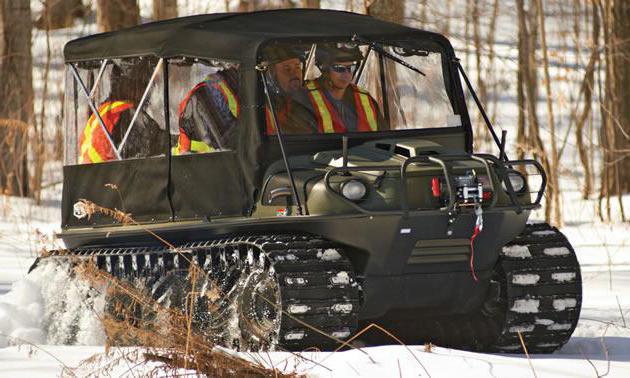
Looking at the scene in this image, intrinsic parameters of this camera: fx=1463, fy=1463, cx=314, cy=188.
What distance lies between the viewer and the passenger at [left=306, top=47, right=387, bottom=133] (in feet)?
29.3

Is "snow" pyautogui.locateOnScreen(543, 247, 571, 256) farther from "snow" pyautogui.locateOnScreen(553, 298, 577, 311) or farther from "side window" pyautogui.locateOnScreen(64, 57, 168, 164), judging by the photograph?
"side window" pyautogui.locateOnScreen(64, 57, 168, 164)

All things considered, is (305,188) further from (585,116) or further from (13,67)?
(585,116)

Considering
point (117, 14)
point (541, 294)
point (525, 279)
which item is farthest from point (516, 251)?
point (117, 14)

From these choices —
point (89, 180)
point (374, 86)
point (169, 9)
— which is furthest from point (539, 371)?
point (169, 9)

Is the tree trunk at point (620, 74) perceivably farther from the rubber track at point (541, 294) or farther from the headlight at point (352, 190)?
the headlight at point (352, 190)

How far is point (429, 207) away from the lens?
26.2 feet

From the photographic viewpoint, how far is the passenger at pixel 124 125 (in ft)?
30.6

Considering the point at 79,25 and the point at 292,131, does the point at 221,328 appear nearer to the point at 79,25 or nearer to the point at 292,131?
the point at 292,131

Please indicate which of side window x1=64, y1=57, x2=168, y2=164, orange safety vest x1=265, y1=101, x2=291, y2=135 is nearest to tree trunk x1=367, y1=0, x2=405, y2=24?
side window x1=64, y1=57, x2=168, y2=164

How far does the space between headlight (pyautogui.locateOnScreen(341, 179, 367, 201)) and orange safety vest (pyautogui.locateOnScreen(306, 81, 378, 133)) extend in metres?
1.01

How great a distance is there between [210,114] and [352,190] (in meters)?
1.39

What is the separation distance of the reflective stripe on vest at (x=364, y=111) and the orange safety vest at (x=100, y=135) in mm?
1498

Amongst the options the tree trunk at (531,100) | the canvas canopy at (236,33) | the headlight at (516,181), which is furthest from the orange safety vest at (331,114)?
the tree trunk at (531,100)

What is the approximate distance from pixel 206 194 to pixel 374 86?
1.45 meters
